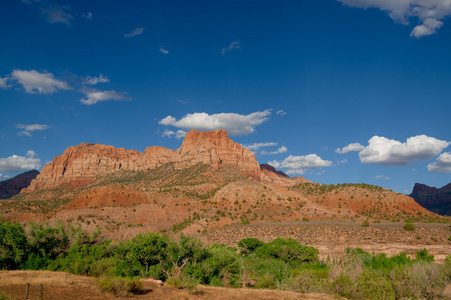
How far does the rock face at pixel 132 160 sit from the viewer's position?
168 m

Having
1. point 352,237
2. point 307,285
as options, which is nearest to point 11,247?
point 307,285

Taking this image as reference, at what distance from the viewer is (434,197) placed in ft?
481

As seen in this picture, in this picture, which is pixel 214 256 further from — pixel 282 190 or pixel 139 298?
pixel 282 190

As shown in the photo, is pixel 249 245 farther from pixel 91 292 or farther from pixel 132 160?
pixel 132 160

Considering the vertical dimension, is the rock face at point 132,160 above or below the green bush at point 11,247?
above

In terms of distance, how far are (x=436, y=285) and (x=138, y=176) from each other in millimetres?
127374

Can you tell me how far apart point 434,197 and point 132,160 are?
571 ft

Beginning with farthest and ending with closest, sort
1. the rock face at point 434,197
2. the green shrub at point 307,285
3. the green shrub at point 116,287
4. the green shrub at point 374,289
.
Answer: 1. the rock face at point 434,197
2. the green shrub at point 307,285
3. the green shrub at point 374,289
4. the green shrub at point 116,287

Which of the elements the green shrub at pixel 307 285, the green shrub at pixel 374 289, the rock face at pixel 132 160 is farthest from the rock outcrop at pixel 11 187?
the green shrub at pixel 374 289

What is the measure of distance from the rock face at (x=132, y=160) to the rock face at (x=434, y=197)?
8994 centimetres

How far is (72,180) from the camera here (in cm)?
17388

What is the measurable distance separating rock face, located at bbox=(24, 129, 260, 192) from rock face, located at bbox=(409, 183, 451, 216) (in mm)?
89944

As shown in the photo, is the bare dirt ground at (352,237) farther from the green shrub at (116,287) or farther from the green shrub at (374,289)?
the green shrub at (116,287)

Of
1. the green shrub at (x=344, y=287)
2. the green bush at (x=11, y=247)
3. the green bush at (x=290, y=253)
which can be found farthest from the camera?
the green bush at (x=290, y=253)
